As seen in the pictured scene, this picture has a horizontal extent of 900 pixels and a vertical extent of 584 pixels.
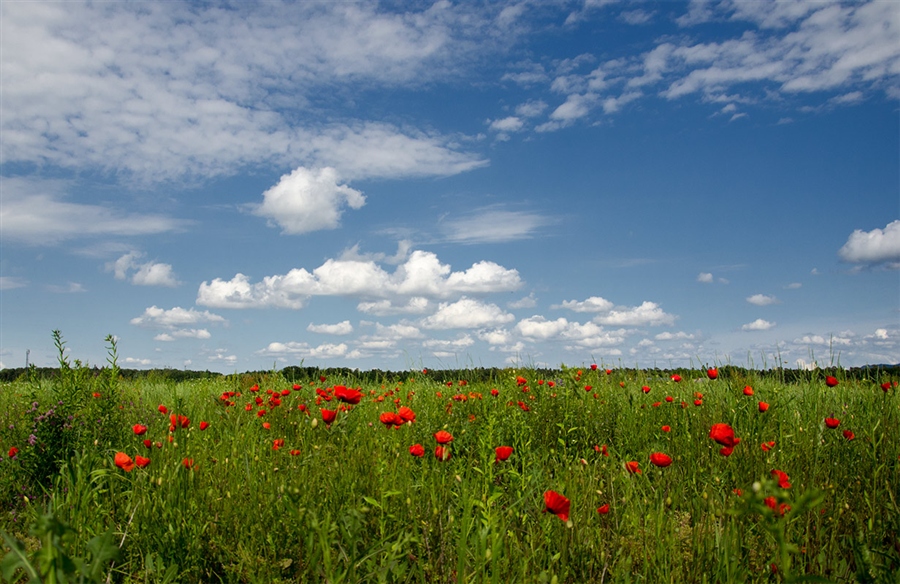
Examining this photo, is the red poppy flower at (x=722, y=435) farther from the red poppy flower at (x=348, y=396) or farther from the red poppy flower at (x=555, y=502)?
the red poppy flower at (x=348, y=396)

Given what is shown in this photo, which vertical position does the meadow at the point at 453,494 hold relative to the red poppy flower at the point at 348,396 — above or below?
below

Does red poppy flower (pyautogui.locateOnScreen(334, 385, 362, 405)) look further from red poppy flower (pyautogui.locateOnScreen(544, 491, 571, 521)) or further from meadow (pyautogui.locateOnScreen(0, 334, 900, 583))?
red poppy flower (pyautogui.locateOnScreen(544, 491, 571, 521))

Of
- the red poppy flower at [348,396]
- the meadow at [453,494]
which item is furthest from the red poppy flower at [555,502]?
the red poppy flower at [348,396]

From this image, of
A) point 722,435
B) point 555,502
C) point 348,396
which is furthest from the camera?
point 348,396

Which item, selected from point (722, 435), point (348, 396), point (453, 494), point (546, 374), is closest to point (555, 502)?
point (722, 435)

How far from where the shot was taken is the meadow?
269 centimetres

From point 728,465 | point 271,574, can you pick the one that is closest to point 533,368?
point 728,465

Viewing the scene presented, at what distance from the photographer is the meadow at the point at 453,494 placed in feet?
8.82

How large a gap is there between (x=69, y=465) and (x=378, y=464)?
7.80ft

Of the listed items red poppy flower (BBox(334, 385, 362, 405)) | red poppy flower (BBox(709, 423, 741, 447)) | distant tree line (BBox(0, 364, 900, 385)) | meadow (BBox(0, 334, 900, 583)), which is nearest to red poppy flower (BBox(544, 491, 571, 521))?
meadow (BBox(0, 334, 900, 583))

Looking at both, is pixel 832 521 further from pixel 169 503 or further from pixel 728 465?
pixel 169 503

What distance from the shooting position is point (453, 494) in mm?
3418

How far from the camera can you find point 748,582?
3.06 metres

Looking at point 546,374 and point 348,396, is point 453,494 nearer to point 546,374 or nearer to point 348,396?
point 348,396
